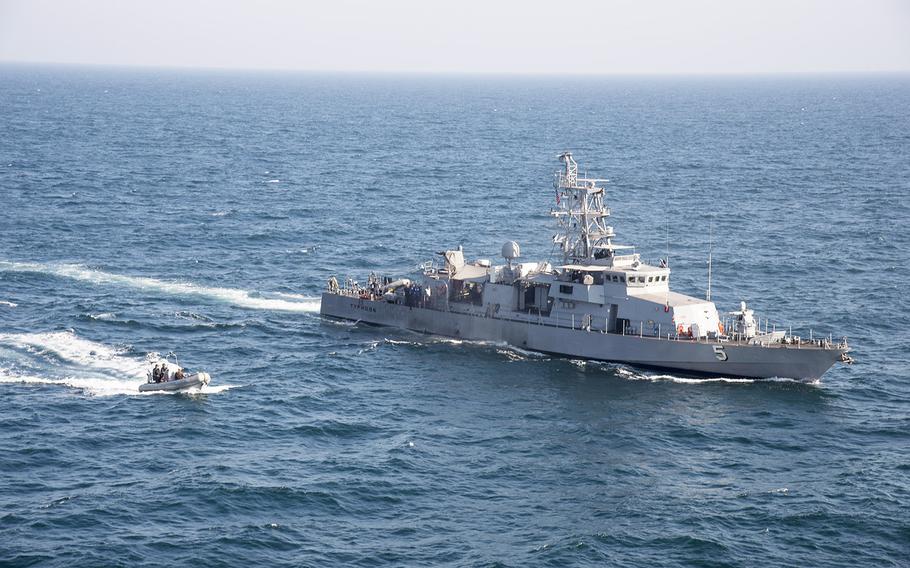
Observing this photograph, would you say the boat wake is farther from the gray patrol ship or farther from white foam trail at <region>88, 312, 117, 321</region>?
the gray patrol ship

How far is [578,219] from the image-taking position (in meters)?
84.1

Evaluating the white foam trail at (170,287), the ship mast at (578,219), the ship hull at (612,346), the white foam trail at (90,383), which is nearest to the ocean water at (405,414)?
the white foam trail at (90,383)

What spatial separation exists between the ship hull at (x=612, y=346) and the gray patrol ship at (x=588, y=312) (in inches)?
2.6

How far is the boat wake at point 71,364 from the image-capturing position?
72000mm

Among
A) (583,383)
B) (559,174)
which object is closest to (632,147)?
(559,174)

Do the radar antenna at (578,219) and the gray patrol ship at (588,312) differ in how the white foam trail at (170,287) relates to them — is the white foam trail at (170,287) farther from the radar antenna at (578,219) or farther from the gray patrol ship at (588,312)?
the radar antenna at (578,219)

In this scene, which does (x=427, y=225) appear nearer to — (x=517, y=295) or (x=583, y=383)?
(x=517, y=295)

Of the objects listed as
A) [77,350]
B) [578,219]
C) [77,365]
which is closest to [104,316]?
[77,350]

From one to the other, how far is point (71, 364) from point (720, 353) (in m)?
42.3

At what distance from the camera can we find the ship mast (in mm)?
83062

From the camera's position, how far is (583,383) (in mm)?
75500

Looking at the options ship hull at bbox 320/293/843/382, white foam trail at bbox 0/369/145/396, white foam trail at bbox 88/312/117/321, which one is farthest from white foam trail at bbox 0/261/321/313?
white foam trail at bbox 0/369/145/396

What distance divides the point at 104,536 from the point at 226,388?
21.5 meters

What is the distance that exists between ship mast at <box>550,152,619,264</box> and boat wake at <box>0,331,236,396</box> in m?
26.5
